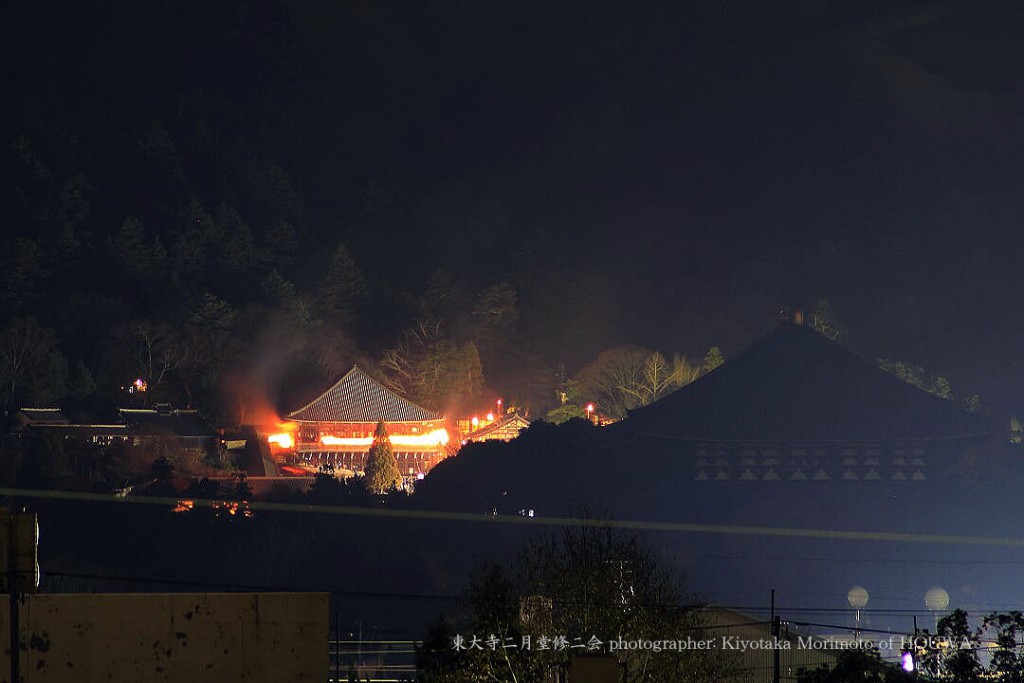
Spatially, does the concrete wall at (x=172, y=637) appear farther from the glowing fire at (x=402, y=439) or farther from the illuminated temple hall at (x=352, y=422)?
the glowing fire at (x=402, y=439)

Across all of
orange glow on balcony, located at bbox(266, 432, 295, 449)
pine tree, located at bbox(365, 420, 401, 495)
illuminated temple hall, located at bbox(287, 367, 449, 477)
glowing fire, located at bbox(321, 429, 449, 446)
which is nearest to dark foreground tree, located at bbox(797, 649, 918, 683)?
pine tree, located at bbox(365, 420, 401, 495)

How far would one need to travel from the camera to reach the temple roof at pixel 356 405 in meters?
57.3

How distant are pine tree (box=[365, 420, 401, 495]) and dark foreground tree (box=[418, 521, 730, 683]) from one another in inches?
1296

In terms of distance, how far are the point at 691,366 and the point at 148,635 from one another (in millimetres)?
66307

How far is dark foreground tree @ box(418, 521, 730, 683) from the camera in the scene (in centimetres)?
1518

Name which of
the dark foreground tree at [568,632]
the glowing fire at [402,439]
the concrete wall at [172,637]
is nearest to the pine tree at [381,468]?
the glowing fire at [402,439]

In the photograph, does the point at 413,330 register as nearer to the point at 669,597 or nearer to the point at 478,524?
the point at 478,524

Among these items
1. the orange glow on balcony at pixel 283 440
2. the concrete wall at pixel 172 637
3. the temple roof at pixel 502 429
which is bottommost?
the concrete wall at pixel 172 637

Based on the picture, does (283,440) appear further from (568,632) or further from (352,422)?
(568,632)

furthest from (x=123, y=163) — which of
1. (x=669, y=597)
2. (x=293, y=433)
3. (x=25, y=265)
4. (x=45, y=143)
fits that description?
(x=669, y=597)

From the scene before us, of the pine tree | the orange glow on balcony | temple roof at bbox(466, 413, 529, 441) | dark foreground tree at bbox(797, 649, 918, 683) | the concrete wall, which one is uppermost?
temple roof at bbox(466, 413, 529, 441)

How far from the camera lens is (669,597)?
18094 mm

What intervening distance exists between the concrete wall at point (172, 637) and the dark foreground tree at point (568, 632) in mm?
5048

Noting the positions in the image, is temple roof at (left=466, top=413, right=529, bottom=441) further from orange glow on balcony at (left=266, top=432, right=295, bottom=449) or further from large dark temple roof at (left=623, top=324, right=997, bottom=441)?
large dark temple roof at (left=623, top=324, right=997, bottom=441)
